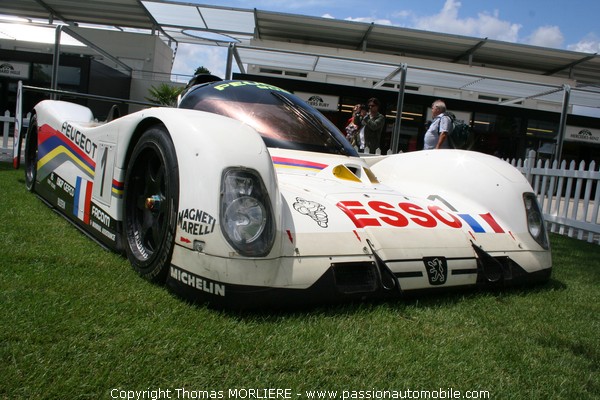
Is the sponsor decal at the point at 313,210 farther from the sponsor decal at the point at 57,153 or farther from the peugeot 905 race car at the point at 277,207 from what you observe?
the sponsor decal at the point at 57,153

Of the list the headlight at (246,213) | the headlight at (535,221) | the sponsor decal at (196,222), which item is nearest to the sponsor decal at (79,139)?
the sponsor decal at (196,222)

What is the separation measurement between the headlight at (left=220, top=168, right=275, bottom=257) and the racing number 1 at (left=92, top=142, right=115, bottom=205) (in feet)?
3.51

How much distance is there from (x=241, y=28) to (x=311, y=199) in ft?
62.8

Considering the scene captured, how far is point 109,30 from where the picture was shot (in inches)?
992

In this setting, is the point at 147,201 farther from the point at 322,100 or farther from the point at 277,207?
the point at 322,100

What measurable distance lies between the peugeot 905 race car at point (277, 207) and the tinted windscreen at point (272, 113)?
0.5 inches

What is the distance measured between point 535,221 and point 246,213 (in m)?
2.04

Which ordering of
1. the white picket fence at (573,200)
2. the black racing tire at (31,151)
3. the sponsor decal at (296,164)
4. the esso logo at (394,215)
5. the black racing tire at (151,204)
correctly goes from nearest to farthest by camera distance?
the black racing tire at (151,204), the esso logo at (394,215), the sponsor decal at (296,164), the black racing tire at (31,151), the white picket fence at (573,200)

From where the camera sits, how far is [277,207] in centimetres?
210

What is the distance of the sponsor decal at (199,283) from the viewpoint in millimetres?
1957

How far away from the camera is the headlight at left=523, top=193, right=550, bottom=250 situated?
9.77 ft

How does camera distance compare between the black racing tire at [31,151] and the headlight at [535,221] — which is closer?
the headlight at [535,221]

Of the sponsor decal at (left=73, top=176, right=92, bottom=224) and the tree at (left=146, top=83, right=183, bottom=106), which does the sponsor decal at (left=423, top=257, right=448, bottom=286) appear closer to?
the sponsor decal at (left=73, top=176, right=92, bottom=224)

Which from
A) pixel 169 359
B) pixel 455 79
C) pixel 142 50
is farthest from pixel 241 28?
pixel 169 359
